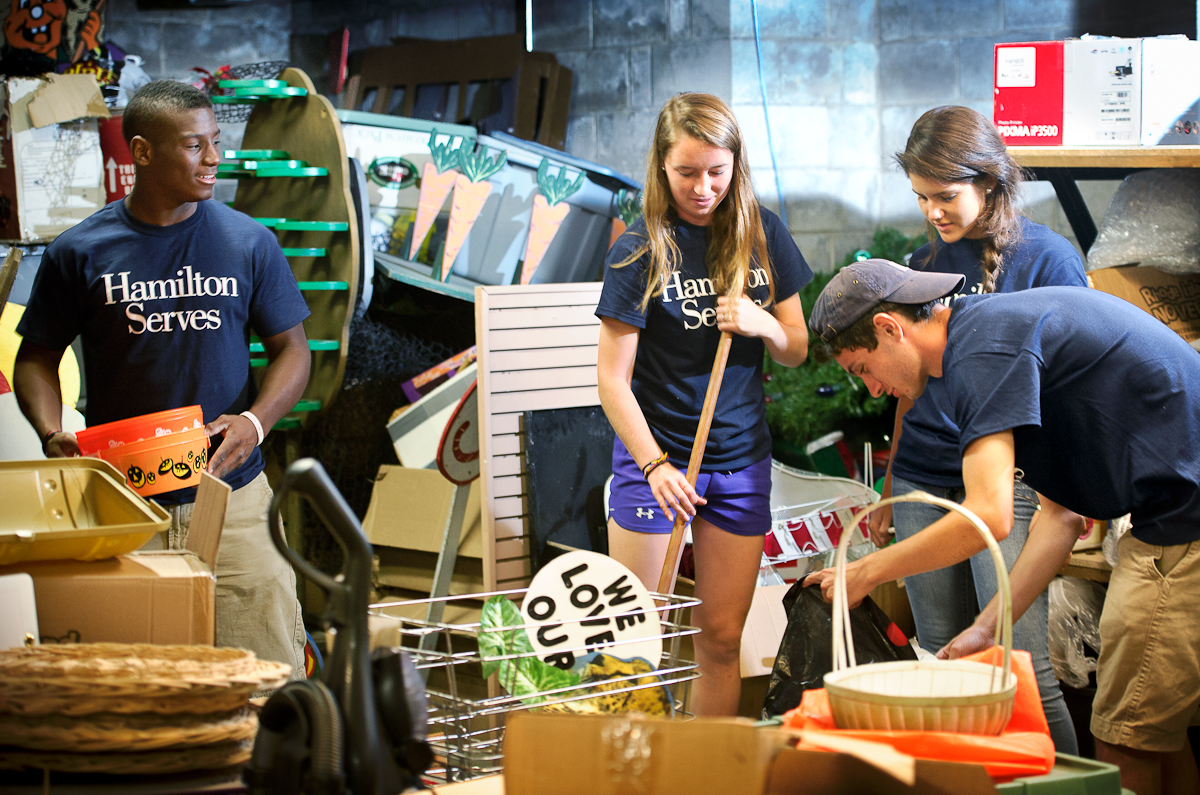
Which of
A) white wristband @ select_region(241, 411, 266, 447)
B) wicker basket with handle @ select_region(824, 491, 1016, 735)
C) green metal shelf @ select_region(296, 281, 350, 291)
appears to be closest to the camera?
wicker basket with handle @ select_region(824, 491, 1016, 735)

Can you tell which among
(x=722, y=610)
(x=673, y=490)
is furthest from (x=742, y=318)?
(x=722, y=610)

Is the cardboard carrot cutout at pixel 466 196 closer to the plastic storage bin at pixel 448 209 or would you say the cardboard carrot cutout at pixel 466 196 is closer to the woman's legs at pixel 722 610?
the plastic storage bin at pixel 448 209

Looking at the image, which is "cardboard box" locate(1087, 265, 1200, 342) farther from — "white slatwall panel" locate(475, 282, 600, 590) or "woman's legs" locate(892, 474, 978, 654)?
"white slatwall panel" locate(475, 282, 600, 590)

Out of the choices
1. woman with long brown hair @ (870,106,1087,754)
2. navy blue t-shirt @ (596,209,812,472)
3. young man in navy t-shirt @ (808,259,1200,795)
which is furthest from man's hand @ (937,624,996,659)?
navy blue t-shirt @ (596,209,812,472)

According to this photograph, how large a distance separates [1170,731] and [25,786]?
182 cm

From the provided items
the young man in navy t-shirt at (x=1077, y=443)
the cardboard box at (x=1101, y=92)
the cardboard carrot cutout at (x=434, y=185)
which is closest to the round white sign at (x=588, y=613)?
the young man in navy t-shirt at (x=1077, y=443)

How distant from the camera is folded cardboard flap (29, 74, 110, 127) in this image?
14.6 ft

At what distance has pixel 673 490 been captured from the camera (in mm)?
2135

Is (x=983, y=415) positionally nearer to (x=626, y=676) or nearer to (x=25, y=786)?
(x=626, y=676)

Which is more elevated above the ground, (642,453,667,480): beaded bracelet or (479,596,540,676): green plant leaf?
(642,453,667,480): beaded bracelet

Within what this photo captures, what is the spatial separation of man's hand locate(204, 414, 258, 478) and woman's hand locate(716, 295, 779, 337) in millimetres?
1075

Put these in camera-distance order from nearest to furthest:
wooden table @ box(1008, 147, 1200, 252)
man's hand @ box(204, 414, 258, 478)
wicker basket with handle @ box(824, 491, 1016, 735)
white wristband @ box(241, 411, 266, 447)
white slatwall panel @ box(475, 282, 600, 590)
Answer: wicker basket with handle @ box(824, 491, 1016, 735) < man's hand @ box(204, 414, 258, 478) < white wristband @ box(241, 411, 266, 447) < wooden table @ box(1008, 147, 1200, 252) < white slatwall panel @ box(475, 282, 600, 590)

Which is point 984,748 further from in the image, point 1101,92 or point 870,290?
point 1101,92

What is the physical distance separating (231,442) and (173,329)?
0.30 meters
